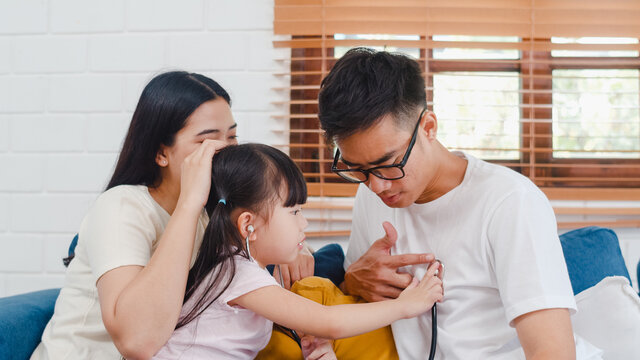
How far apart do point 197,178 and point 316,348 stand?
0.53 metres

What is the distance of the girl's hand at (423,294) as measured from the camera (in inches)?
51.4

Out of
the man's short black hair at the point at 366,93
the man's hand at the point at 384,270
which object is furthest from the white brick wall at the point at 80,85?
the man's short black hair at the point at 366,93

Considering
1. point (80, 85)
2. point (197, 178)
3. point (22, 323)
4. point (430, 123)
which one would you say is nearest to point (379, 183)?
point (430, 123)

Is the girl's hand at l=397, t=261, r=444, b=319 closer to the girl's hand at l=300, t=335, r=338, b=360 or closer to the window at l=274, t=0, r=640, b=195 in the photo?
the girl's hand at l=300, t=335, r=338, b=360

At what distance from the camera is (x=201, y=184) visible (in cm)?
128

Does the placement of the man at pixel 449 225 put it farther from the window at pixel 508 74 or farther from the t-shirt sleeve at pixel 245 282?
the window at pixel 508 74

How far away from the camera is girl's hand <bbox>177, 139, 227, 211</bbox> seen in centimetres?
126

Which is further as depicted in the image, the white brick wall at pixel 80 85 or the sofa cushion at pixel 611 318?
the white brick wall at pixel 80 85

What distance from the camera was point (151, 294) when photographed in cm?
117

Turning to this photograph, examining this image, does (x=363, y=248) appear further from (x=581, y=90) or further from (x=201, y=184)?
(x=581, y=90)

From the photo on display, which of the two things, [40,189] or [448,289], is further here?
[40,189]

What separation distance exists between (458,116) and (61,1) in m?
1.75

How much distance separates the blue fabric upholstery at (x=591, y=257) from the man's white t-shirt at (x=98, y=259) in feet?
3.90

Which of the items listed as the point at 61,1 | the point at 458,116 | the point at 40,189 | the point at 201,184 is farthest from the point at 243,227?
the point at 61,1
